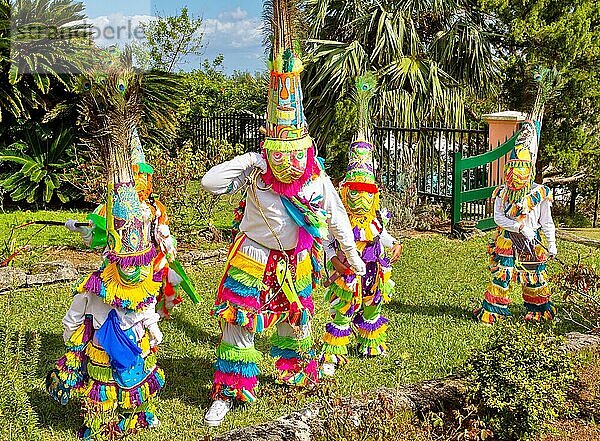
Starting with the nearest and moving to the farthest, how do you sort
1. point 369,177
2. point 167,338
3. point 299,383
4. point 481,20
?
point 299,383, point 369,177, point 167,338, point 481,20

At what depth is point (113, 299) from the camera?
150 inches

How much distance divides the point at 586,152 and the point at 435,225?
9.23 feet

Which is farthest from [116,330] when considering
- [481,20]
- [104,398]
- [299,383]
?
[481,20]

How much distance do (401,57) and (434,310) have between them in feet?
23.6

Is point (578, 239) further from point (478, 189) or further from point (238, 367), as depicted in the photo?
point (238, 367)

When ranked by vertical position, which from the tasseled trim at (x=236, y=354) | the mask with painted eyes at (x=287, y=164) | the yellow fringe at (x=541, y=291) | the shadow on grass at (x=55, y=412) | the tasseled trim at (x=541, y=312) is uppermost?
the mask with painted eyes at (x=287, y=164)

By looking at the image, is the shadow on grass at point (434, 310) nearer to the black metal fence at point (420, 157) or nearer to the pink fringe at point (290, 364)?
the pink fringe at point (290, 364)

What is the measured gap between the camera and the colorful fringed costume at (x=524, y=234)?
578 cm

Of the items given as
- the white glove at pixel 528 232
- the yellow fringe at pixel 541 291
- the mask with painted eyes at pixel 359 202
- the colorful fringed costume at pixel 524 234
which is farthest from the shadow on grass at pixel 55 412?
the yellow fringe at pixel 541 291

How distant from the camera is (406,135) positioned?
12.0m

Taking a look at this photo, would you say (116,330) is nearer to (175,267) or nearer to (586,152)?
(175,267)

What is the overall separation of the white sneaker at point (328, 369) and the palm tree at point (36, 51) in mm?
7070

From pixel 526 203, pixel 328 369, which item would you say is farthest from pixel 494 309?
pixel 328 369

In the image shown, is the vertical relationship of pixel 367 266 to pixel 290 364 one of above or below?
above
